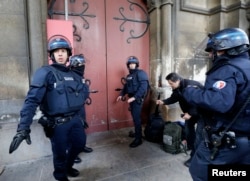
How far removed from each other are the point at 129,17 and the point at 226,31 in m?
2.55

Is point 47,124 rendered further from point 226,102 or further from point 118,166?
point 226,102

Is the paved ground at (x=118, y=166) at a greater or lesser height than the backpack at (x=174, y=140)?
lesser

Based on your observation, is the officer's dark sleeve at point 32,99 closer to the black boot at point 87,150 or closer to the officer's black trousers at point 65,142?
the officer's black trousers at point 65,142

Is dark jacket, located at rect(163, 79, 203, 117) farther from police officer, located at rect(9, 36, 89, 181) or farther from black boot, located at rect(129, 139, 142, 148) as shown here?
police officer, located at rect(9, 36, 89, 181)

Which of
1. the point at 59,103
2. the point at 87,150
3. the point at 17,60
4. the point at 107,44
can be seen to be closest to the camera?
the point at 59,103

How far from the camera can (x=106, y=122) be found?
3.66m

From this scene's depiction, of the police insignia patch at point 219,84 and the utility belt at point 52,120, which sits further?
the utility belt at point 52,120

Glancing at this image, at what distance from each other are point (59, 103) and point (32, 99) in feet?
0.77

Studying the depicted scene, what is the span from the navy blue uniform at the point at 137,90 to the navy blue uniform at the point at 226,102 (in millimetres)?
1603

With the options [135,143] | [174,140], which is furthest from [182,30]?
[135,143]

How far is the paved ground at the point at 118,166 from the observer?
2.20 m

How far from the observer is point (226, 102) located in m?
1.21

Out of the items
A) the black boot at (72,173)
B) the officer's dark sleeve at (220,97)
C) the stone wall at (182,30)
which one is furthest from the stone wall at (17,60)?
the officer's dark sleeve at (220,97)

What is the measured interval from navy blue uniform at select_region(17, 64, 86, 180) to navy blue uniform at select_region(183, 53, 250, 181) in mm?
1077
